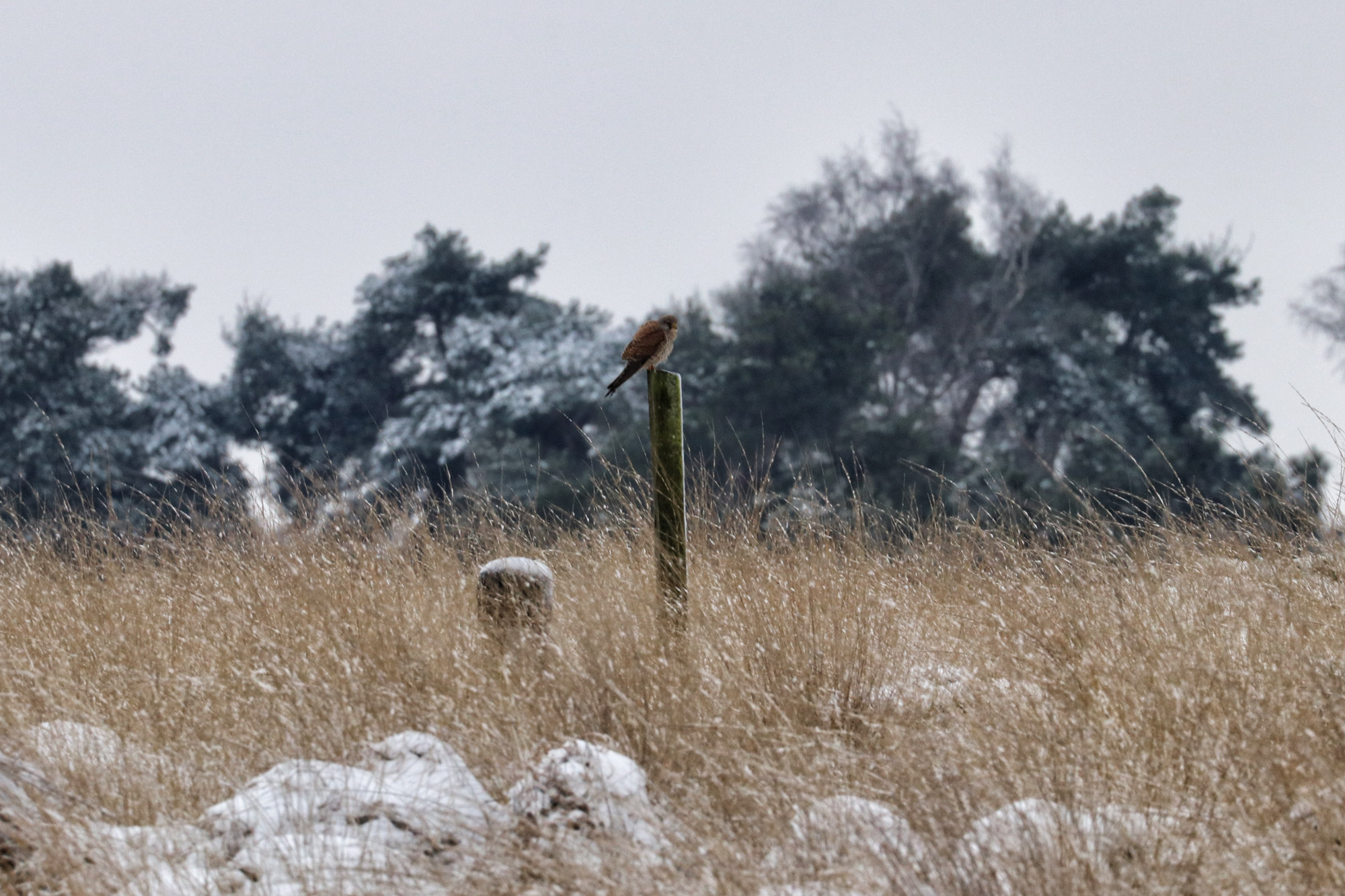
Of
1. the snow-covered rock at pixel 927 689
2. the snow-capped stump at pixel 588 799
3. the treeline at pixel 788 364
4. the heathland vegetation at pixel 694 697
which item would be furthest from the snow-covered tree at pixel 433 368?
the snow-capped stump at pixel 588 799

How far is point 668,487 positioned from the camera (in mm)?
4172

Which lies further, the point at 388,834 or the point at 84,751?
the point at 84,751

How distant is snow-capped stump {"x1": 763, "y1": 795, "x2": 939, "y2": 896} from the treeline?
13717 millimetres

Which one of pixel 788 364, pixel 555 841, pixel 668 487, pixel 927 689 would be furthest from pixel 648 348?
pixel 788 364

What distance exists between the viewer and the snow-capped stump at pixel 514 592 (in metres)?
3.79

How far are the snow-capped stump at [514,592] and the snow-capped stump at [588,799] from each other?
1.21 meters

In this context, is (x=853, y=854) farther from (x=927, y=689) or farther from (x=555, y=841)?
(x=927, y=689)

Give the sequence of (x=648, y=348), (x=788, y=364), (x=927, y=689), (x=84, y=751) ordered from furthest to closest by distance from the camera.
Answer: (x=788, y=364), (x=648, y=348), (x=927, y=689), (x=84, y=751)

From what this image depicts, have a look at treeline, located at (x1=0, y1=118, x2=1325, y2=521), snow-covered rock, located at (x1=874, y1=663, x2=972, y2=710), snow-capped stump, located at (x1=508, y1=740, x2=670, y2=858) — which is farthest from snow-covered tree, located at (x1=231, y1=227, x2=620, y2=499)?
snow-capped stump, located at (x1=508, y1=740, x2=670, y2=858)

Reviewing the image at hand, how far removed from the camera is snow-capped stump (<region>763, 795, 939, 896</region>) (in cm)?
217

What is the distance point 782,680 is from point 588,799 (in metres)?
0.94

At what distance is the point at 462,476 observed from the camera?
1930cm

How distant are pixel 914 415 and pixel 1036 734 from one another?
16.0 meters

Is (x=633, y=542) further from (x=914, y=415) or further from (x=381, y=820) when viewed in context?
(x=914, y=415)
